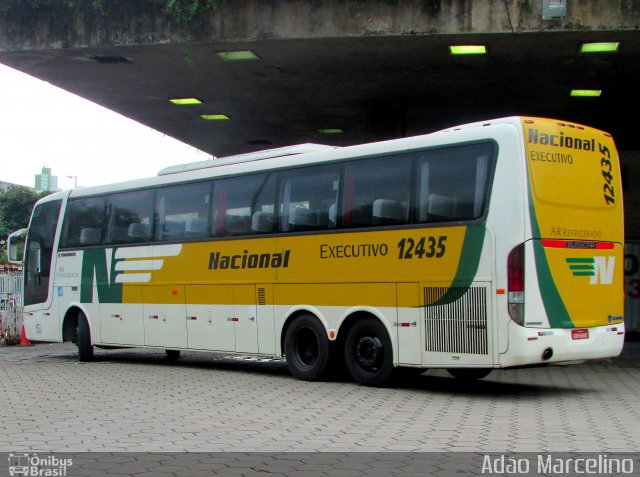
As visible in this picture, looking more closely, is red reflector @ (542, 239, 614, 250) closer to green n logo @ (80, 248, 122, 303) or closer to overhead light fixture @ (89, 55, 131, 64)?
green n logo @ (80, 248, 122, 303)

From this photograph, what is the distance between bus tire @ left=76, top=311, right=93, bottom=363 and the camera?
719 inches

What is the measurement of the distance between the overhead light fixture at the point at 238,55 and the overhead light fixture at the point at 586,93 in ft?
25.3

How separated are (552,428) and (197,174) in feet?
28.5

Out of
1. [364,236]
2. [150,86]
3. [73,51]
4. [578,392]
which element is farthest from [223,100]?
[578,392]

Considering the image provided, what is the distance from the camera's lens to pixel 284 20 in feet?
51.5

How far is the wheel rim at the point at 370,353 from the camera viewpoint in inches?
497

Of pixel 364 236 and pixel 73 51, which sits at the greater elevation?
pixel 73 51

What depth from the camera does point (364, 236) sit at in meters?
12.8

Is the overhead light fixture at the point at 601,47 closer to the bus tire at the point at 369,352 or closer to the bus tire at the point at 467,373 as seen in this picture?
the bus tire at the point at 467,373

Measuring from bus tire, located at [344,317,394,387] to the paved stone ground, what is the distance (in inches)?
9.4

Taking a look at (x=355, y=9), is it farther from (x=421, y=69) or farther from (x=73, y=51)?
(x=73, y=51)

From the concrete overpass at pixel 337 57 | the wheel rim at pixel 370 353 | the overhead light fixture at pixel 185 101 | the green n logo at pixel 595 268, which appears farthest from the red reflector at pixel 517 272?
the overhead light fixture at pixel 185 101

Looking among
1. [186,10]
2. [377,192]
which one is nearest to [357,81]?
[186,10]

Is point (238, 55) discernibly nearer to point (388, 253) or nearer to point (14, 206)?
point (388, 253)
